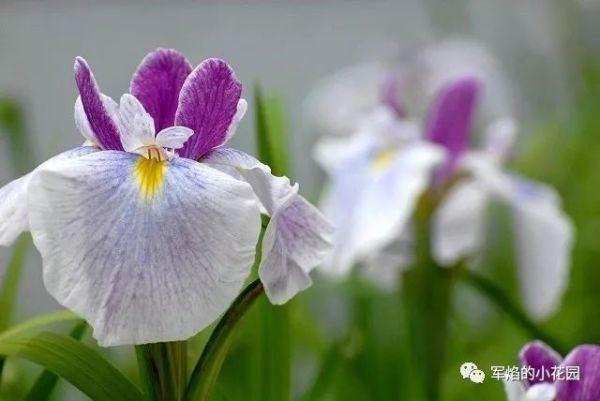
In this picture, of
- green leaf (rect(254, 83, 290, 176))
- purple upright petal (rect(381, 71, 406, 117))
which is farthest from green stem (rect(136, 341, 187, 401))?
purple upright petal (rect(381, 71, 406, 117))

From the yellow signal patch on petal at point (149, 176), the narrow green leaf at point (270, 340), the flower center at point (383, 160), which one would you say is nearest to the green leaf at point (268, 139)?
the narrow green leaf at point (270, 340)

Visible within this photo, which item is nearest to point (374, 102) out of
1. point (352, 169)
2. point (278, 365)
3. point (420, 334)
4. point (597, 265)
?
point (597, 265)

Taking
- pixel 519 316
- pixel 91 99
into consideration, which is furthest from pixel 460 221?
pixel 91 99

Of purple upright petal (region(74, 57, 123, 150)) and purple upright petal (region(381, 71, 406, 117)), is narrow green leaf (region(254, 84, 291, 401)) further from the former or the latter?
purple upright petal (region(381, 71, 406, 117))

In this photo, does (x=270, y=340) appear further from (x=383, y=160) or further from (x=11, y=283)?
(x=383, y=160)

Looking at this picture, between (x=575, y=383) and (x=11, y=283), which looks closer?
(x=575, y=383)
